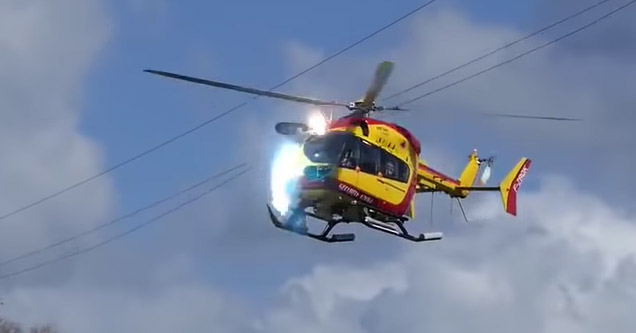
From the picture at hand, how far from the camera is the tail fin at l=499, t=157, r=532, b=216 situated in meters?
73.6

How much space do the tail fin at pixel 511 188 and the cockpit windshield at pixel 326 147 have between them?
32.7 ft

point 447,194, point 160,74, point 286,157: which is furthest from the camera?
point 447,194

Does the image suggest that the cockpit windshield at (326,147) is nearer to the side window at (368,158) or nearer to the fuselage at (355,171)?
the fuselage at (355,171)

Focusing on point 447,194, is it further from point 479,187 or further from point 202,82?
point 202,82

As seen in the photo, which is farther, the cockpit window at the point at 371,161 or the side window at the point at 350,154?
the cockpit window at the point at 371,161

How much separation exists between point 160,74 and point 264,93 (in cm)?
364

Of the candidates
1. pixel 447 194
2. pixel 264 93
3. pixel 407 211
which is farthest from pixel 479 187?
pixel 264 93

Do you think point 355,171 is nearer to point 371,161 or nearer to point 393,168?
point 371,161

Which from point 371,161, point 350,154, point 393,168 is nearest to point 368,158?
point 371,161

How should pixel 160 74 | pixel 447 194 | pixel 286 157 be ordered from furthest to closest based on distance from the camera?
pixel 447 194 → pixel 286 157 → pixel 160 74

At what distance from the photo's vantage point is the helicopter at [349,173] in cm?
6512

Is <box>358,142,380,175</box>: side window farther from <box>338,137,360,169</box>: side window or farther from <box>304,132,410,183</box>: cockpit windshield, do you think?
<box>338,137,360,169</box>: side window

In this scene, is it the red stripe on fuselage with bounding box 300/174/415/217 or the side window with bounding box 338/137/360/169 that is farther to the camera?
the side window with bounding box 338/137/360/169

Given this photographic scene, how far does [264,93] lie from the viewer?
63500 mm
